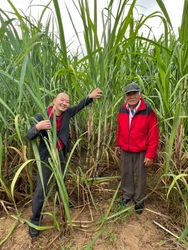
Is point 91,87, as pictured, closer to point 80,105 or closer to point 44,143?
point 80,105

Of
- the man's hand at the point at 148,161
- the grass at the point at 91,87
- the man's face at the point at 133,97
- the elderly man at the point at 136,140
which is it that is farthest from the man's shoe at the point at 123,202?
the man's face at the point at 133,97

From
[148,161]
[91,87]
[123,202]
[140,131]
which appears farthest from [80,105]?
[123,202]

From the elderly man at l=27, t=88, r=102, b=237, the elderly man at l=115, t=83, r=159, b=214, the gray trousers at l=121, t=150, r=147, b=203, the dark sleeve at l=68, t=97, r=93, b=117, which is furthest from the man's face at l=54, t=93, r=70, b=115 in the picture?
the gray trousers at l=121, t=150, r=147, b=203

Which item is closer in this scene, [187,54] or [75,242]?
[187,54]

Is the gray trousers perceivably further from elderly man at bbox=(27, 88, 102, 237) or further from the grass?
elderly man at bbox=(27, 88, 102, 237)

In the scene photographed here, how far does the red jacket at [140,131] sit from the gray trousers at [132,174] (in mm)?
67

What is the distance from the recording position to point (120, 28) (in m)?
1.19

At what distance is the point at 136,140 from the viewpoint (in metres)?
1.43

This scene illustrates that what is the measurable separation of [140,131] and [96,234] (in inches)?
28.2

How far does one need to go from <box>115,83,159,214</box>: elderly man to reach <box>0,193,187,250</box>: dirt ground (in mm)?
121

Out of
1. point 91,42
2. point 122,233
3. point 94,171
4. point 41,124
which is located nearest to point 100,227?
point 122,233

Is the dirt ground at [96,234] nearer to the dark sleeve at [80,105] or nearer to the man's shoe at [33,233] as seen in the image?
the man's shoe at [33,233]

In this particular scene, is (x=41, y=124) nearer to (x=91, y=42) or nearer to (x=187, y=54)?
(x=91, y=42)

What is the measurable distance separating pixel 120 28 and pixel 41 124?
2.35 feet
